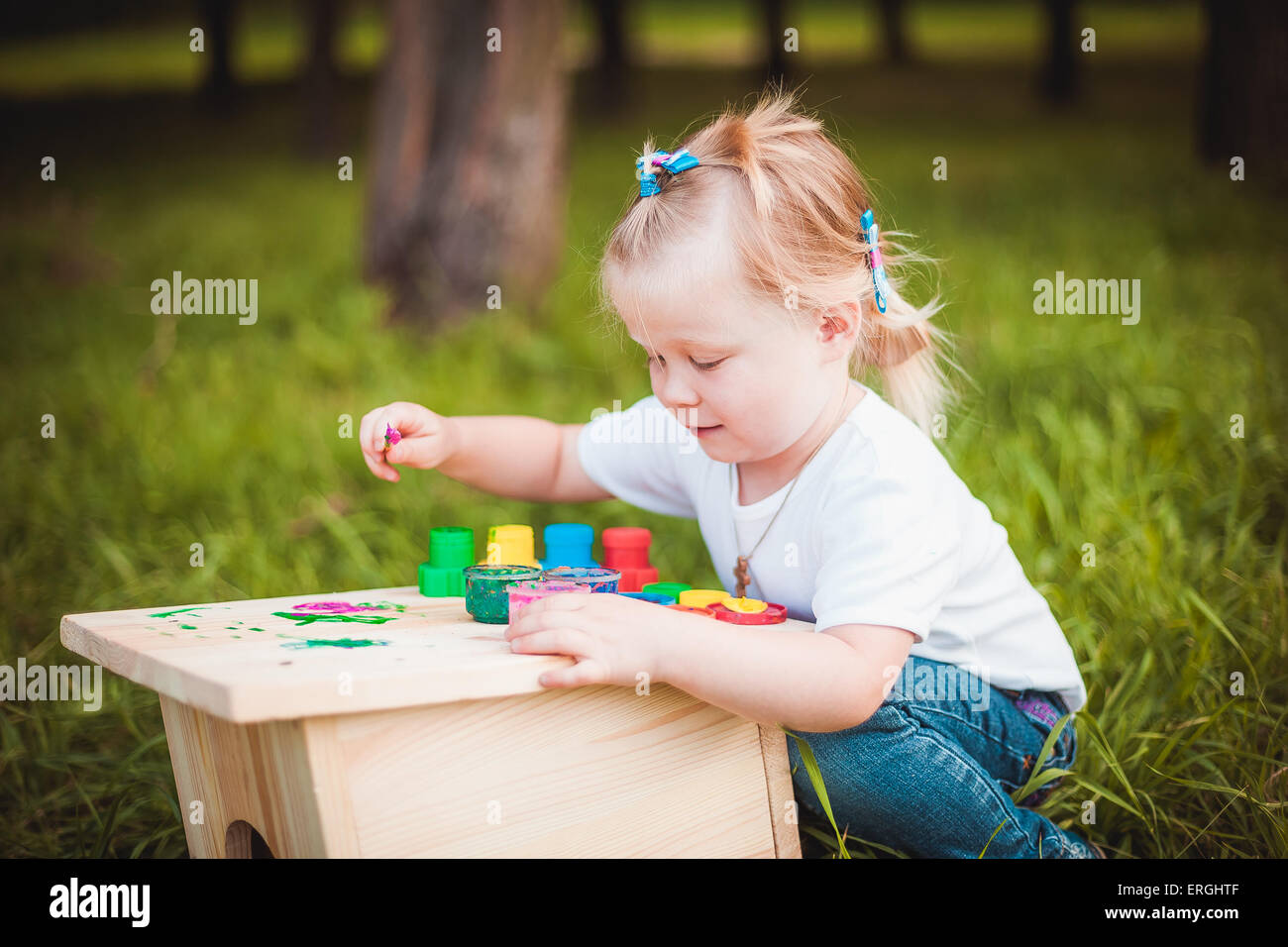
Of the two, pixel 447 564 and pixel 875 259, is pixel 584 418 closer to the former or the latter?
pixel 447 564

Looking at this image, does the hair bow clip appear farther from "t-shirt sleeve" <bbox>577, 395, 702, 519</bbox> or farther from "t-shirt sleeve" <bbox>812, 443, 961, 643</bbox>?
"t-shirt sleeve" <bbox>577, 395, 702, 519</bbox>

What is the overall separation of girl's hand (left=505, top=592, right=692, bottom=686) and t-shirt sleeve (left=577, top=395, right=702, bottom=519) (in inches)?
23.9

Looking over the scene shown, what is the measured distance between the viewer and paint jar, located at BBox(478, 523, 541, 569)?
1943 mm

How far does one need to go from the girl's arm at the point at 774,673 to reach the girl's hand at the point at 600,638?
0.8 inches

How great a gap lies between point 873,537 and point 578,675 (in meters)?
0.45

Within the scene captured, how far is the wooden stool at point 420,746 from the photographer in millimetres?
1374

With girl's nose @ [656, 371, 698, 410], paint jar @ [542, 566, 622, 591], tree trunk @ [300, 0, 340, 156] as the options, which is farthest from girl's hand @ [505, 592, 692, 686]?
tree trunk @ [300, 0, 340, 156]

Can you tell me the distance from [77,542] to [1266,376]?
3100mm

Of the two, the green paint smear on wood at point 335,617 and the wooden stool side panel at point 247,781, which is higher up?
the green paint smear on wood at point 335,617

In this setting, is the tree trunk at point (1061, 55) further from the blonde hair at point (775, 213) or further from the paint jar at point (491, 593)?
the paint jar at point (491, 593)

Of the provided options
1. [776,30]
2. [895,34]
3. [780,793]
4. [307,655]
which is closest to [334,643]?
[307,655]

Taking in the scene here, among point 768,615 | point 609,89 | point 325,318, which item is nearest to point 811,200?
point 768,615

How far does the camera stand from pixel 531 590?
1.68m

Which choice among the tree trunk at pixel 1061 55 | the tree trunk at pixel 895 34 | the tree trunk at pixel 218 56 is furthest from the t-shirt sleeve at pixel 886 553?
the tree trunk at pixel 895 34
